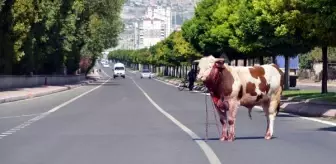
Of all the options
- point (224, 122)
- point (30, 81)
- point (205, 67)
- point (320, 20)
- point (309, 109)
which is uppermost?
point (320, 20)

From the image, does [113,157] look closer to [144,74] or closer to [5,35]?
[5,35]

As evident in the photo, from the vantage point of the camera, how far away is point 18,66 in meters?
58.6

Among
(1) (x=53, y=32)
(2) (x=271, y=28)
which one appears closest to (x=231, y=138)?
(2) (x=271, y=28)

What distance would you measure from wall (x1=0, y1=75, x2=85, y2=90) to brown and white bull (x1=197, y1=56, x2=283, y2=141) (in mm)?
37258

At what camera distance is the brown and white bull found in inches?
572

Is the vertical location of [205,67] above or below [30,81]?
above

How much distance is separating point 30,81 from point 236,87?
48507 mm

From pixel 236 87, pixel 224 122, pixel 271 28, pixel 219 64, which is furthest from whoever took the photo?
pixel 271 28

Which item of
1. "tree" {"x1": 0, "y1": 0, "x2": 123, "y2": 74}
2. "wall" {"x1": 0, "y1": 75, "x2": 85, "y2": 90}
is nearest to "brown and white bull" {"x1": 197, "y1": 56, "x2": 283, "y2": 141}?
"tree" {"x1": 0, "y1": 0, "x2": 123, "y2": 74}

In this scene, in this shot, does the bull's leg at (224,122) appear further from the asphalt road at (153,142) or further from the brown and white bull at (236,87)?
the asphalt road at (153,142)

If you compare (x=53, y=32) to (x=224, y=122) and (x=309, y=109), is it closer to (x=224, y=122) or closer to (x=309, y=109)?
(x=309, y=109)

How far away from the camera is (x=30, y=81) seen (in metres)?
61.2

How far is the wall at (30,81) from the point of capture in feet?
169

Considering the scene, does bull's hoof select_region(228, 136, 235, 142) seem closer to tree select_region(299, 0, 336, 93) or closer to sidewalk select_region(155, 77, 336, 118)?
sidewalk select_region(155, 77, 336, 118)
